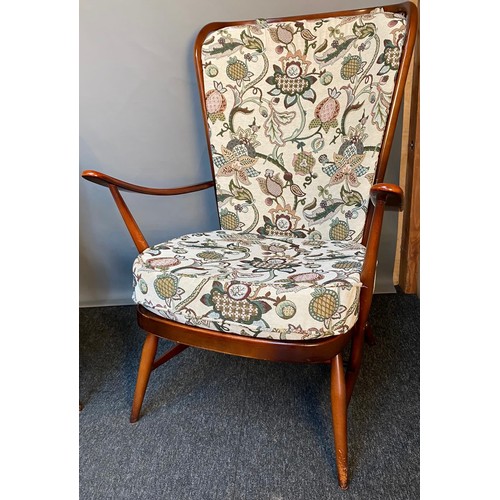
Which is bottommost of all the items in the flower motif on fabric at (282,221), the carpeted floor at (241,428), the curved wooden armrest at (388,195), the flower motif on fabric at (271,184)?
the carpeted floor at (241,428)

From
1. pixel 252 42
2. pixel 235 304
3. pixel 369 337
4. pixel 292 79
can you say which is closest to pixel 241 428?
pixel 235 304

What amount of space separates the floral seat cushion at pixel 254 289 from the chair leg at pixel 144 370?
0.41ft

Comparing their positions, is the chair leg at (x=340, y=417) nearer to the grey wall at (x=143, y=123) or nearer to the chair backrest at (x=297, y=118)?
the chair backrest at (x=297, y=118)

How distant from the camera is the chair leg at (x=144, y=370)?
117 cm

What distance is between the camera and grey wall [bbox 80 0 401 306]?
156 cm

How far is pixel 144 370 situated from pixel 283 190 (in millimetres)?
660

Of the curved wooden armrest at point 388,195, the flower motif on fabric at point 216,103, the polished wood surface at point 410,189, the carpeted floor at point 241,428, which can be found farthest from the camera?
the polished wood surface at point 410,189

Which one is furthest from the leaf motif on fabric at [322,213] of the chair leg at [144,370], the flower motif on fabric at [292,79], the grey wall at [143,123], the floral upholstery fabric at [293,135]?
the chair leg at [144,370]

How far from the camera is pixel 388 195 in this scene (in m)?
0.93

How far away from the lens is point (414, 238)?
1.80 m

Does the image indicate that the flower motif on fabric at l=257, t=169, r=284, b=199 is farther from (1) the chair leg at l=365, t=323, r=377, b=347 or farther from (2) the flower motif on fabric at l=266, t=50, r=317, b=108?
(1) the chair leg at l=365, t=323, r=377, b=347

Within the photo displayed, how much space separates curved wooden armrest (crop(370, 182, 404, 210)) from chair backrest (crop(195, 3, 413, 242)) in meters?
0.33
